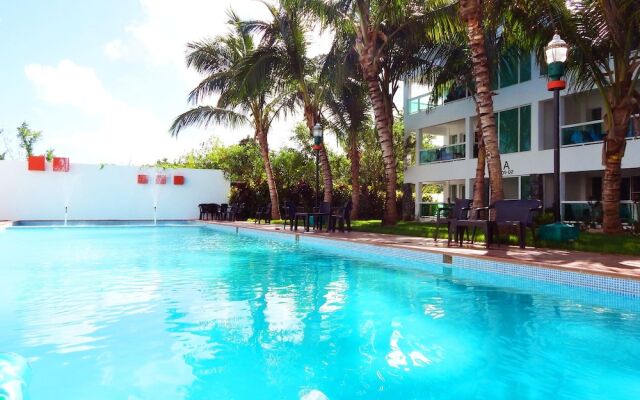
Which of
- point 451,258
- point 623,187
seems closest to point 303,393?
point 451,258

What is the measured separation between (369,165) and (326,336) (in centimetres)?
2375

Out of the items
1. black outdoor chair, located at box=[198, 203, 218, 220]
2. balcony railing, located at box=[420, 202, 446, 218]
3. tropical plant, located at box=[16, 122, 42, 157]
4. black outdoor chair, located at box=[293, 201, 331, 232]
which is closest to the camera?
black outdoor chair, located at box=[293, 201, 331, 232]

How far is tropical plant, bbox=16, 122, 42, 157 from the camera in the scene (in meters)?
39.1

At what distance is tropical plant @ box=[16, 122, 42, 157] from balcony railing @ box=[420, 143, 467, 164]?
33689 mm

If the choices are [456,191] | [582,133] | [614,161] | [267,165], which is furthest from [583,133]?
[267,165]

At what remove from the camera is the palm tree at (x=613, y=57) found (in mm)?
9766

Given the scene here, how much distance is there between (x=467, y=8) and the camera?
991 centimetres

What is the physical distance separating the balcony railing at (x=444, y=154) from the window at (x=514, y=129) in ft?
5.30

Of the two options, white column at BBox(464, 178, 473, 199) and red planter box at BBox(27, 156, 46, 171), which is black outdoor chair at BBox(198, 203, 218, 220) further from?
white column at BBox(464, 178, 473, 199)

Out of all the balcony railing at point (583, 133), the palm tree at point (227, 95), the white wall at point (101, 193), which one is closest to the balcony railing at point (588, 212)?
the balcony railing at point (583, 133)

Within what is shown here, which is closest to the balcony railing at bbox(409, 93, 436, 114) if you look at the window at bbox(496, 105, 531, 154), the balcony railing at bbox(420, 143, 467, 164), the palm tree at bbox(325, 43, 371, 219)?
the balcony railing at bbox(420, 143, 467, 164)

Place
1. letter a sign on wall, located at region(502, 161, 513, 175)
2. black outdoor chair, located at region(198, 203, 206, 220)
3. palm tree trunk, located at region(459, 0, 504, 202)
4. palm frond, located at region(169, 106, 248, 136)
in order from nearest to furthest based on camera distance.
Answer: palm tree trunk, located at region(459, 0, 504, 202), letter a sign on wall, located at region(502, 161, 513, 175), palm frond, located at region(169, 106, 248, 136), black outdoor chair, located at region(198, 203, 206, 220)

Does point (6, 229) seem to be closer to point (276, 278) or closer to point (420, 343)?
point (276, 278)

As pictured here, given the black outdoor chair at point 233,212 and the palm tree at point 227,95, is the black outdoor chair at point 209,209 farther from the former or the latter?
the palm tree at point 227,95
